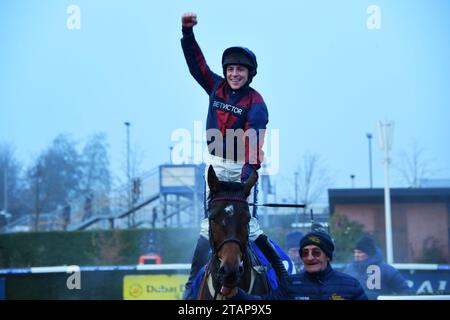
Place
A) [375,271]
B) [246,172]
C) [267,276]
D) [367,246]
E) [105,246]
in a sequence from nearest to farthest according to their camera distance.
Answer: [246,172], [267,276], [375,271], [367,246], [105,246]

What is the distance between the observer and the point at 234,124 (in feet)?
12.1

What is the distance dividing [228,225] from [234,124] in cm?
73

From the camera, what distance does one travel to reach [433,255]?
1148cm

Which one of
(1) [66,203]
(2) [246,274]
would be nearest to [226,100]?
(2) [246,274]

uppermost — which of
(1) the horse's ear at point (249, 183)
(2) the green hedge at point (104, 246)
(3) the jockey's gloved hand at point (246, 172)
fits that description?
(3) the jockey's gloved hand at point (246, 172)

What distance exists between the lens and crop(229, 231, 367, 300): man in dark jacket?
3.59 meters

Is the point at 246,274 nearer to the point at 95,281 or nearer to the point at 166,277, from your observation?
the point at 166,277

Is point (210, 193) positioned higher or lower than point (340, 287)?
higher

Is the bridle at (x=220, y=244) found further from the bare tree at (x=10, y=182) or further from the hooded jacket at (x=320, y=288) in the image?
the bare tree at (x=10, y=182)

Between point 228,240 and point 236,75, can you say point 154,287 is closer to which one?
point 236,75

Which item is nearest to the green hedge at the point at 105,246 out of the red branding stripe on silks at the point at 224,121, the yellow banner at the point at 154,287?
→ the yellow banner at the point at 154,287

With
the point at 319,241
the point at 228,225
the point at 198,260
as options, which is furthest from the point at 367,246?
the point at 228,225

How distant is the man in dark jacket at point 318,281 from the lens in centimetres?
359
